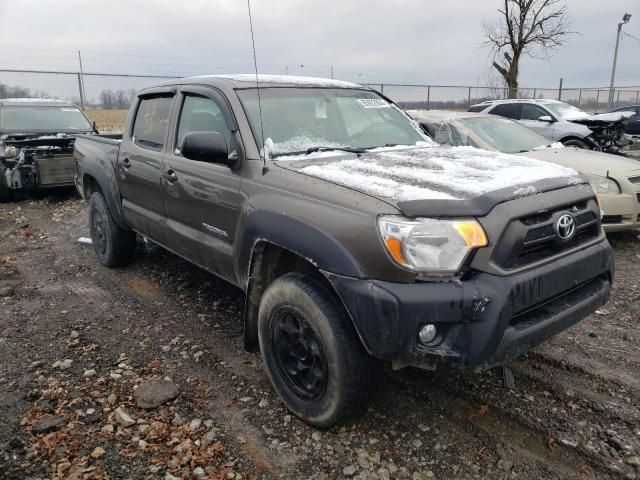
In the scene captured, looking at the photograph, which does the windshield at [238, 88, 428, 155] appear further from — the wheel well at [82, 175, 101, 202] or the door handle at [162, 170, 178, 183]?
the wheel well at [82, 175, 101, 202]

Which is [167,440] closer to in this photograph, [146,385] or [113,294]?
[146,385]

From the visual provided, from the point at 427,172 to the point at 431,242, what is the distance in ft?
2.29

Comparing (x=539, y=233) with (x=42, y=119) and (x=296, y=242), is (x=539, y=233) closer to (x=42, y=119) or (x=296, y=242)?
(x=296, y=242)

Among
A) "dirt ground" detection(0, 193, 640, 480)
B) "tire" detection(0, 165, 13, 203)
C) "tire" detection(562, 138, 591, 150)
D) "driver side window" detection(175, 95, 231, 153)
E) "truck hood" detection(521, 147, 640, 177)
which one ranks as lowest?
"dirt ground" detection(0, 193, 640, 480)

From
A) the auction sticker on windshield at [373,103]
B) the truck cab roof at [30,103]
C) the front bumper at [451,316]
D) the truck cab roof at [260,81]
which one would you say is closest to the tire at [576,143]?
the auction sticker on windshield at [373,103]

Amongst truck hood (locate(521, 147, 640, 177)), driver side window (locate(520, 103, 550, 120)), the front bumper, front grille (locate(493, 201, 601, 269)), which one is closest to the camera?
the front bumper

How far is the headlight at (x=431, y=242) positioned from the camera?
2.27m

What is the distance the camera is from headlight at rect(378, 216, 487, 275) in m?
2.27

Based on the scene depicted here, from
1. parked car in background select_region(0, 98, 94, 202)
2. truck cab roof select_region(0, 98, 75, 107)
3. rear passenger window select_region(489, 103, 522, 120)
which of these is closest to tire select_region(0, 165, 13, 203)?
parked car in background select_region(0, 98, 94, 202)

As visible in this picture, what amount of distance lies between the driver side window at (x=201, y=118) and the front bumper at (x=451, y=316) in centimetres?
160

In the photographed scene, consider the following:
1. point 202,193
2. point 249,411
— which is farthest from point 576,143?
point 249,411

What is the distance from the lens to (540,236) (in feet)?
8.13

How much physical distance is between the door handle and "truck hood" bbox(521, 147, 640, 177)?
4.48 meters

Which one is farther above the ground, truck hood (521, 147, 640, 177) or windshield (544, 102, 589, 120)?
windshield (544, 102, 589, 120)
